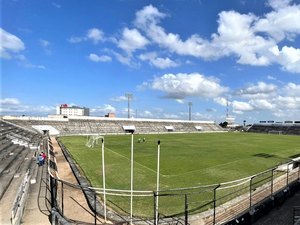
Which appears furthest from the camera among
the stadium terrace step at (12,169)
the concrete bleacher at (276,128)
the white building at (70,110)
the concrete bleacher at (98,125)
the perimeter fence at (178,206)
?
the white building at (70,110)

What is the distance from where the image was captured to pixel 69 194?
15.8 meters

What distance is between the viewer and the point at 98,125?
83.6 meters

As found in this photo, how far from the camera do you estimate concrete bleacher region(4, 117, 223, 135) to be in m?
71.9

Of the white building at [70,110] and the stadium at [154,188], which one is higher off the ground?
the white building at [70,110]

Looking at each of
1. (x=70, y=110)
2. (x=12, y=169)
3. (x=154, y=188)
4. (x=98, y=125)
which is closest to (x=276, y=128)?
(x=98, y=125)

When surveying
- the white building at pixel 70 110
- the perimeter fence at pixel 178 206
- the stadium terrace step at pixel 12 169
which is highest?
the white building at pixel 70 110

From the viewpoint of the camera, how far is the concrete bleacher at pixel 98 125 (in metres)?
71.9

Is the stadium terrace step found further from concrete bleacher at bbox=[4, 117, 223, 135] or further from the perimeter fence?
concrete bleacher at bbox=[4, 117, 223, 135]

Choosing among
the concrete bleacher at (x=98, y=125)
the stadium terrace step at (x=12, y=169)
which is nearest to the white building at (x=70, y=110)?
the concrete bleacher at (x=98, y=125)

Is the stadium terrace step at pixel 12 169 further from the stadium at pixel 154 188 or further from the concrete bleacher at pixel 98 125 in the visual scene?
the concrete bleacher at pixel 98 125

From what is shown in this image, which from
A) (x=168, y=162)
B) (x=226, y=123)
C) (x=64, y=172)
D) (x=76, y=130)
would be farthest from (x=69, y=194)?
(x=226, y=123)

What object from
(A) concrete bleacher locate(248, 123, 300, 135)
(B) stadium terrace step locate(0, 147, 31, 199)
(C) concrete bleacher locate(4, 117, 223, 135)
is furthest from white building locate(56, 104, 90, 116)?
(B) stadium terrace step locate(0, 147, 31, 199)

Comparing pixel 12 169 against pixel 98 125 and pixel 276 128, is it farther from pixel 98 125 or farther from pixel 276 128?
pixel 276 128

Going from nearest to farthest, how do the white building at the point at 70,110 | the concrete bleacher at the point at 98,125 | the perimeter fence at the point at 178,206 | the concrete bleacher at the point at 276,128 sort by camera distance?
the perimeter fence at the point at 178,206 → the concrete bleacher at the point at 98,125 → the concrete bleacher at the point at 276,128 → the white building at the point at 70,110
